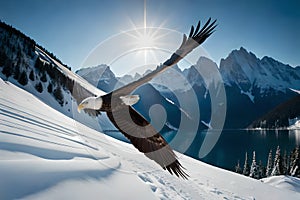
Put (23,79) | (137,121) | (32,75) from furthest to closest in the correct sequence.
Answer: (32,75) < (23,79) < (137,121)

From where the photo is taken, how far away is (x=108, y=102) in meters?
3.62

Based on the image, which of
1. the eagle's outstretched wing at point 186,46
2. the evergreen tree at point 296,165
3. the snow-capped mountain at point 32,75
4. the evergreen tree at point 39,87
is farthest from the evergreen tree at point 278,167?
the evergreen tree at point 39,87

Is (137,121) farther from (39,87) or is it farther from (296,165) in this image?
(39,87)

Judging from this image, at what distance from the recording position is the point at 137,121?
390 centimetres

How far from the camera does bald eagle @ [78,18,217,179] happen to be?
327 cm

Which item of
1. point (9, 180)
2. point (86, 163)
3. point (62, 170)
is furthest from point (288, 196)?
point (9, 180)

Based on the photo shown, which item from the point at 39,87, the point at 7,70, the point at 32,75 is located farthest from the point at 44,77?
the point at 7,70

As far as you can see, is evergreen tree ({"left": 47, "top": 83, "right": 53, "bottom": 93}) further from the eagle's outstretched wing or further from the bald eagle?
the eagle's outstretched wing

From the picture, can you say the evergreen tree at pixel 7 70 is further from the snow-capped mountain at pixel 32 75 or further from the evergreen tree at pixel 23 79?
the evergreen tree at pixel 23 79

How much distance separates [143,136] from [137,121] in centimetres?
32

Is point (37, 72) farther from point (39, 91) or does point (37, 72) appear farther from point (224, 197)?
point (224, 197)

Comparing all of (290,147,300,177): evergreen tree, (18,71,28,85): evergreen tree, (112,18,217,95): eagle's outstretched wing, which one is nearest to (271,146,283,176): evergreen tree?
(290,147,300,177): evergreen tree

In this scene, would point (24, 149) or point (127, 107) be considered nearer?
point (24, 149)

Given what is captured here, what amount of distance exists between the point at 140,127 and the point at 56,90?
39.8 metres
